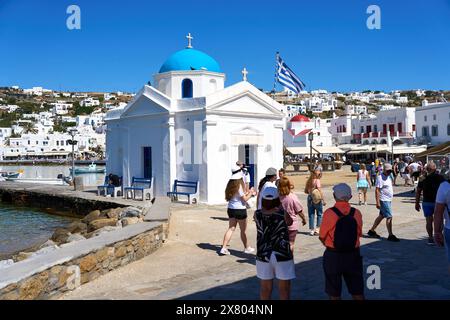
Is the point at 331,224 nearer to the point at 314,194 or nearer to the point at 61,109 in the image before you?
the point at 314,194

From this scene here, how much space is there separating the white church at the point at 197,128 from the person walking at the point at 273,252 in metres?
10.8

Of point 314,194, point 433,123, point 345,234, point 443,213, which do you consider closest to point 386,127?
point 433,123

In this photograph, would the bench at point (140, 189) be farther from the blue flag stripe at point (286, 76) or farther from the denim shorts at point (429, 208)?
the denim shorts at point (429, 208)

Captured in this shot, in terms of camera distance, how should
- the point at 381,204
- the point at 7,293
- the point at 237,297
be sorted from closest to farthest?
the point at 7,293, the point at 237,297, the point at 381,204

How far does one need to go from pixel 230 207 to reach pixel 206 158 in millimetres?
7563

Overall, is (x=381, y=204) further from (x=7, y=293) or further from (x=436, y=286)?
(x=7, y=293)

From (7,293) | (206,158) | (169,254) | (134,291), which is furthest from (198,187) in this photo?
(7,293)

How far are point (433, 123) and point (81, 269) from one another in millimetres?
48997

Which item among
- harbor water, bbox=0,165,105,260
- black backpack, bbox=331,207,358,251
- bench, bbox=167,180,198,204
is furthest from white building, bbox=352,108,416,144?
black backpack, bbox=331,207,358,251

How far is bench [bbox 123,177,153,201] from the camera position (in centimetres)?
1732

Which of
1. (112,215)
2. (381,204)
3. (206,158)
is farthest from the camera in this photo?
(206,158)

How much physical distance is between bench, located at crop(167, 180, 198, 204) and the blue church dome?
519cm

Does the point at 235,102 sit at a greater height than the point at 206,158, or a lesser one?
greater

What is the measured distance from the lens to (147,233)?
317 inches
